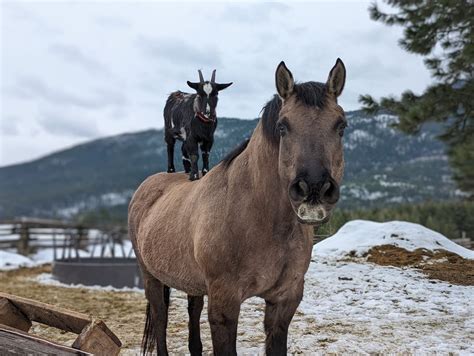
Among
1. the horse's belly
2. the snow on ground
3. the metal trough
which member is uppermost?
the horse's belly

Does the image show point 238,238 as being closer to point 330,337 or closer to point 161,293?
point 161,293

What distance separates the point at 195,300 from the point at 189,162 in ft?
4.15

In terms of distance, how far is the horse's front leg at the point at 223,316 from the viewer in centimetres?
289

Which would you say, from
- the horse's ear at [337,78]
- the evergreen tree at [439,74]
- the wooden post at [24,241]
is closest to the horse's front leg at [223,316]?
the horse's ear at [337,78]

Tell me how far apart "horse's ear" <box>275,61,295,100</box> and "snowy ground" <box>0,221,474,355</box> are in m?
2.55

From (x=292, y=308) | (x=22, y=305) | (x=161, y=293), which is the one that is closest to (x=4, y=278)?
(x=161, y=293)

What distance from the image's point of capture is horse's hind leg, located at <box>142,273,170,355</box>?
4238 millimetres

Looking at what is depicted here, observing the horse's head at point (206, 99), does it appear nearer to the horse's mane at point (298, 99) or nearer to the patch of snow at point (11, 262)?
the horse's mane at point (298, 99)

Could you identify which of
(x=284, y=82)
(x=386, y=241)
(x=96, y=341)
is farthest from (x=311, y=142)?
(x=386, y=241)

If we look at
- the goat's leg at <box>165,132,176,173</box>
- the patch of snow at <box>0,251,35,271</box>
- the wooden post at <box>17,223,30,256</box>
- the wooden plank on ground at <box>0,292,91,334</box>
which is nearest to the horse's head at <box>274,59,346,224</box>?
the wooden plank on ground at <box>0,292,91,334</box>

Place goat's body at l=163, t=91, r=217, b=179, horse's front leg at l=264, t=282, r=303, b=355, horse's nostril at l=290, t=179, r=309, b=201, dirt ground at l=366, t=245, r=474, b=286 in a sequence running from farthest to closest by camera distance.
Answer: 1. dirt ground at l=366, t=245, r=474, b=286
2. goat's body at l=163, t=91, r=217, b=179
3. horse's front leg at l=264, t=282, r=303, b=355
4. horse's nostril at l=290, t=179, r=309, b=201

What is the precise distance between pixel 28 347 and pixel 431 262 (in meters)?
6.13

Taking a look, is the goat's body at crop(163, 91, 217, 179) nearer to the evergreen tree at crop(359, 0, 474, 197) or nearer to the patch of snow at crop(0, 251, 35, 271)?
the evergreen tree at crop(359, 0, 474, 197)

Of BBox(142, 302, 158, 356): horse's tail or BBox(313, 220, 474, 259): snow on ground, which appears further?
BBox(313, 220, 474, 259): snow on ground
